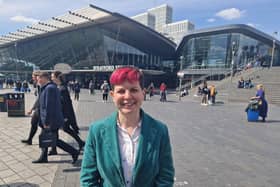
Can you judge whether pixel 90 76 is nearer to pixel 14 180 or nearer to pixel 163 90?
pixel 163 90

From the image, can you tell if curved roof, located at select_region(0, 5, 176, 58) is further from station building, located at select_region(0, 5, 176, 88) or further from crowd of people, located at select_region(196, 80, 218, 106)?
crowd of people, located at select_region(196, 80, 218, 106)

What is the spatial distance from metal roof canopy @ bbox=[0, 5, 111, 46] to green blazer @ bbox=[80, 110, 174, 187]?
28534 mm

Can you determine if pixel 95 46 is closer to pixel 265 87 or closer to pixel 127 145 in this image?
pixel 265 87

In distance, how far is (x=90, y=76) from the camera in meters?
36.5

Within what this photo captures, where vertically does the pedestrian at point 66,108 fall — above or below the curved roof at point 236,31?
below

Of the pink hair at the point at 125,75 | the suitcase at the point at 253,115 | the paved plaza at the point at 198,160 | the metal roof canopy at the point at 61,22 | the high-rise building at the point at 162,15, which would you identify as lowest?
the paved plaza at the point at 198,160

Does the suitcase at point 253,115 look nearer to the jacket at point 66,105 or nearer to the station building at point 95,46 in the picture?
the jacket at point 66,105

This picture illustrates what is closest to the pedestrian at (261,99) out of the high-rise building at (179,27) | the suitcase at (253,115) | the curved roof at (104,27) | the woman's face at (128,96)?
the suitcase at (253,115)

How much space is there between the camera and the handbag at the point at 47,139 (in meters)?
3.62

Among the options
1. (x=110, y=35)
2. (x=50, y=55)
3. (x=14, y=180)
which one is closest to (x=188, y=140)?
(x=14, y=180)

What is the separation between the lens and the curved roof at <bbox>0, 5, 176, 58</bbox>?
1251 inches

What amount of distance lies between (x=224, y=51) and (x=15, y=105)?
3719cm

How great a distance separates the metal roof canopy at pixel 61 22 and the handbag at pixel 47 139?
26587 mm

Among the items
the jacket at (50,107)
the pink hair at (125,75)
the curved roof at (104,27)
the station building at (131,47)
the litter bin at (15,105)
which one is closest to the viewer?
the pink hair at (125,75)
